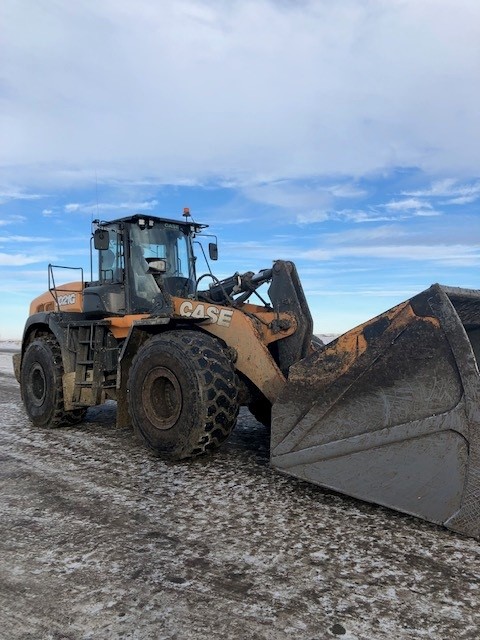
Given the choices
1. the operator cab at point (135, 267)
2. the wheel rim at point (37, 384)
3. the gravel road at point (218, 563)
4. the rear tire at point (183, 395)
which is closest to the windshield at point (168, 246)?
the operator cab at point (135, 267)

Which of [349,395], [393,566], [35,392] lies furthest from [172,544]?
[35,392]

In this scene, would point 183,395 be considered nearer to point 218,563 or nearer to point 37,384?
point 218,563

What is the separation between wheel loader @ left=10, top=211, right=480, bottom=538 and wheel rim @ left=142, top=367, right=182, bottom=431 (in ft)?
0.04

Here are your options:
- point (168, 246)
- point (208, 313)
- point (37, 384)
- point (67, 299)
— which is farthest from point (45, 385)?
point (208, 313)

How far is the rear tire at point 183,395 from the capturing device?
15.2 feet

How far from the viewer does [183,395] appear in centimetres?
473

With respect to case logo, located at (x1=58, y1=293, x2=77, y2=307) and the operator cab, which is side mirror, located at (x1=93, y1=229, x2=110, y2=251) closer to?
the operator cab

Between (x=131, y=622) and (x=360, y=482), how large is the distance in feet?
5.92

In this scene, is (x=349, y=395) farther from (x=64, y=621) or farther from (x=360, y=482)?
(x=64, y=621)

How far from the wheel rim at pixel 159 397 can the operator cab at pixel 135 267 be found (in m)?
1.42

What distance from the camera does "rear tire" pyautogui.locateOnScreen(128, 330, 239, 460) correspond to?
463cm

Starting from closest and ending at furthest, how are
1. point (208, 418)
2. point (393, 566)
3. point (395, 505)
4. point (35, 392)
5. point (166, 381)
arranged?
point (393, 566), point (395, 505), point (208, 418), point (166, 381), point (35, 392)

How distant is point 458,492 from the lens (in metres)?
3.27

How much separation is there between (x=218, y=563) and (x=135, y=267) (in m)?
4.21
